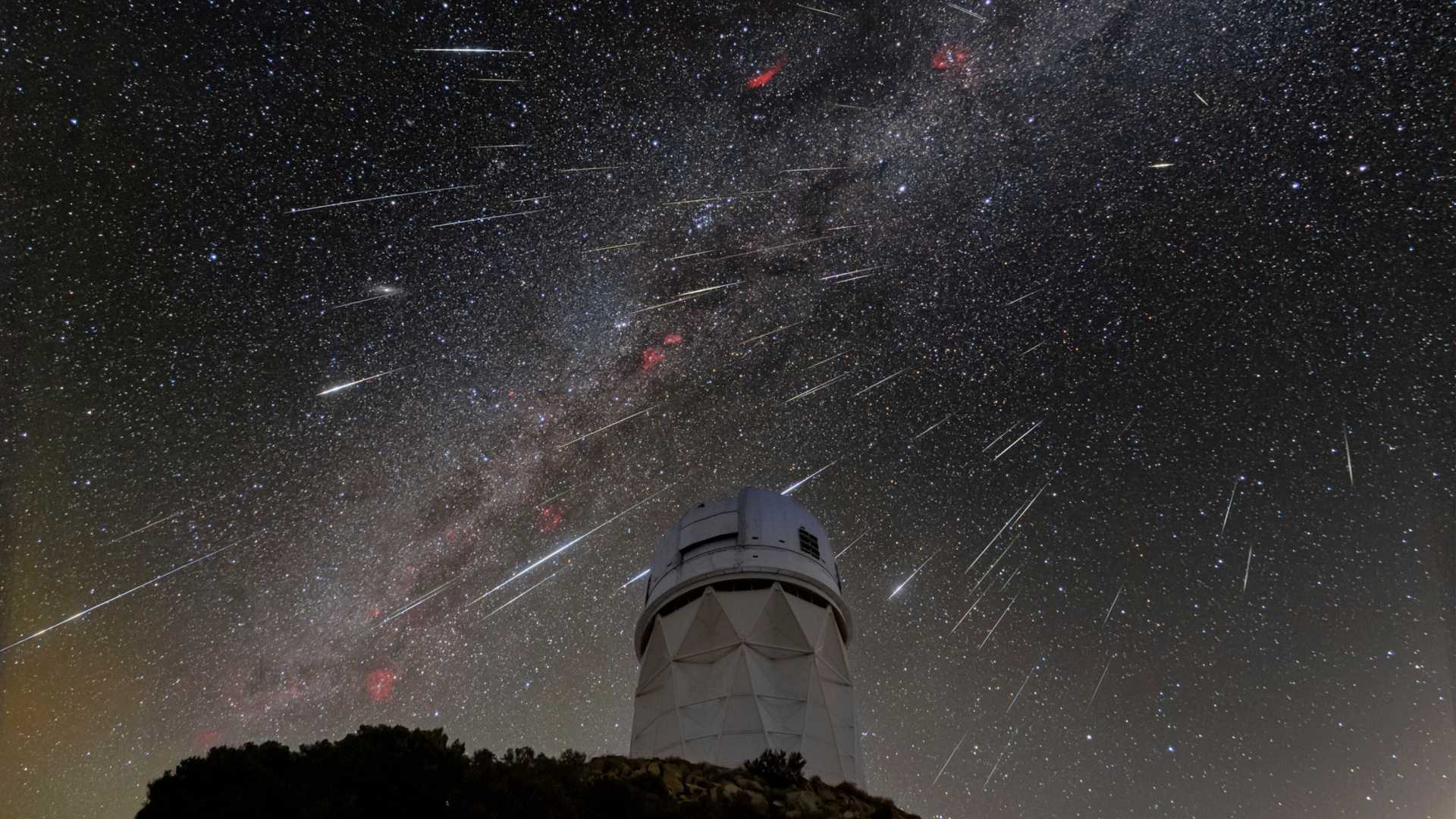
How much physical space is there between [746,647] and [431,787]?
27.0ft

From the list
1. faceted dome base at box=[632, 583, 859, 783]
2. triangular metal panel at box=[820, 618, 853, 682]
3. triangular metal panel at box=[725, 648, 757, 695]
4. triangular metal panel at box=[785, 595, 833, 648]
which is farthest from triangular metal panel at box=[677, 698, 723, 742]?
triangular metal panel at box=[820, 618, 853, 682]

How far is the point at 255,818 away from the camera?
23.2 feet

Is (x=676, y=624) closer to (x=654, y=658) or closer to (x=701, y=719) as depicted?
(x=654, y=658)

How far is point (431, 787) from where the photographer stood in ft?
25.7

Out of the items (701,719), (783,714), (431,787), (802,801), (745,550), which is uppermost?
(745,550)

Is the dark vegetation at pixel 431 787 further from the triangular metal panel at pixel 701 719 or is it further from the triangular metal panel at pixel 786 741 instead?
the triangular metal panel at pixel 701 719

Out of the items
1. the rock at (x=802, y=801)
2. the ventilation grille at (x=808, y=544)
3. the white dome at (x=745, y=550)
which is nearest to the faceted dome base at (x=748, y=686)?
the white dome at (x=745, y=550)

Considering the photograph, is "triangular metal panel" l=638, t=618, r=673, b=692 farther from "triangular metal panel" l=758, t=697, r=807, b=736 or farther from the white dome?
"triangular metal panel" l=758, t=697, r=807, b=736

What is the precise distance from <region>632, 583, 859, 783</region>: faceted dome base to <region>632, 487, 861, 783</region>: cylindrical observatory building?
2 centimetres

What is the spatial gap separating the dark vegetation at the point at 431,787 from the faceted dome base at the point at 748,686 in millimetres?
4091

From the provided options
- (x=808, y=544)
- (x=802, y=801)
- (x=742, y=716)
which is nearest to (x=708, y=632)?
(x=742, y=716)

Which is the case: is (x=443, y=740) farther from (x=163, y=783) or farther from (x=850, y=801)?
(x=850, y=801)

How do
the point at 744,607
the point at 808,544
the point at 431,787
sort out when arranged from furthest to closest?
the point at 808,544 < the point at 744,607 < the point at 431,787

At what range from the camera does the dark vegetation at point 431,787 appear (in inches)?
291
